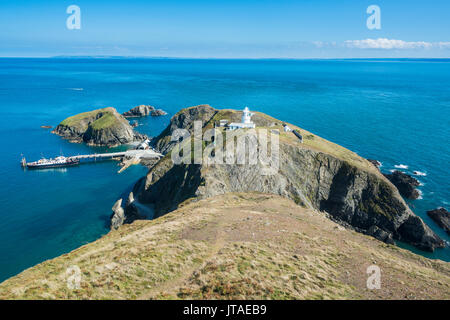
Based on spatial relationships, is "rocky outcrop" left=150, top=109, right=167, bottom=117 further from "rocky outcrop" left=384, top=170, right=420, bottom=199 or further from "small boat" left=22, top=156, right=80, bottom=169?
"rocky outcrop" left=384, top=170, right=420, bottom=199

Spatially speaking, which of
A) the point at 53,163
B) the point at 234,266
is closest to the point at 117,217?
the point at 234,266

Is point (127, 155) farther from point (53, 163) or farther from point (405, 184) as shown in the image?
point (405, 184)

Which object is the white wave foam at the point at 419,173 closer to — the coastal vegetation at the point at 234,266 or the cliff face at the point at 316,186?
the cliff face at the point at 316,186

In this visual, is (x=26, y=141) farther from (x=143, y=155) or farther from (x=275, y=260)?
(x=275, y=260)

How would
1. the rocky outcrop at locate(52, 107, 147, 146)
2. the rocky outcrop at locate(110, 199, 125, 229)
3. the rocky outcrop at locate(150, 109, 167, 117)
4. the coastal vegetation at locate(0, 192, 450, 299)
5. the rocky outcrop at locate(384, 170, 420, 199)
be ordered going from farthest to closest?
1. the rocky outcrop at locate(150, 109, 167, 117)
2. the rocky outcrop at locate(52, 107, 147, 146)
3. the rocky outcrop at locate(384, 170, 420, 199)
4. the rocky outcrop at locate(110, 199, 125, 229)
5. the coastal vegetation at locate(0, 192, 450, 299)

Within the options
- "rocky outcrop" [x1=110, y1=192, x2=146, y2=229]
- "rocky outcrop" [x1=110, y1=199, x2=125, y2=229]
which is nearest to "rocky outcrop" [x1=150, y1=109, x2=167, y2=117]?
"rocky outcrop" [x1=110, y1=192, x2=146, y2=229]
